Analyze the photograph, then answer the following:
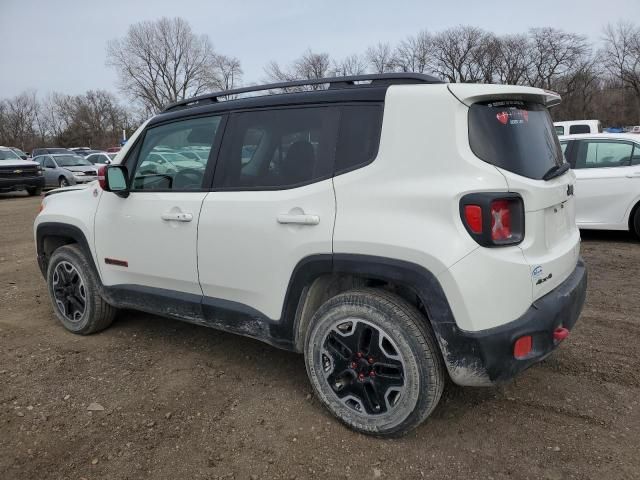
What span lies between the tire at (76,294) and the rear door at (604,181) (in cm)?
635

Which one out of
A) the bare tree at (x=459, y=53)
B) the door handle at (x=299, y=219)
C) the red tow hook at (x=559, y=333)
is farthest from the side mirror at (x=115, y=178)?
the bare tree at (x=459, y=53)

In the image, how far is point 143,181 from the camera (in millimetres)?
3594

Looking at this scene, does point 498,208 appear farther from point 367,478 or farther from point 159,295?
point 159,295

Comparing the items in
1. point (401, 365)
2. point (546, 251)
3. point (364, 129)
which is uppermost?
point (364, 129)

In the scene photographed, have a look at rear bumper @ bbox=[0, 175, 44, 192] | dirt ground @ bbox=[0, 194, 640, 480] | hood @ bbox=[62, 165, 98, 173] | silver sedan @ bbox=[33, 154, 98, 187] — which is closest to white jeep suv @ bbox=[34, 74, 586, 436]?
dirt ground @ bbox=[0, 194, 640, 480]

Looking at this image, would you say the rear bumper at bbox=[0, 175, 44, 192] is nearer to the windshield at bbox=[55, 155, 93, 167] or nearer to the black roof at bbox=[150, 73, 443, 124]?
the windshield at bbox=[55, 155, 93, 167]

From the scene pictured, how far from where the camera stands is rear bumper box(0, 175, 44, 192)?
16906 mm

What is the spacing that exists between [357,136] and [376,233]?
0.55m

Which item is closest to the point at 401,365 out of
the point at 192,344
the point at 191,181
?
the point at 191,181

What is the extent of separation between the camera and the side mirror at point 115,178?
352 centimetres

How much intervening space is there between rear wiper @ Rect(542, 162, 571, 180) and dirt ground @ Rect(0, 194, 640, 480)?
1315 mm

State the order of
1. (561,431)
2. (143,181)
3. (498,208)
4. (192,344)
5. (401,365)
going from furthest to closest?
(192,344), (143,181), (561,431), (401,365), (498,208)

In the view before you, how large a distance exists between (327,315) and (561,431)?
1377mm

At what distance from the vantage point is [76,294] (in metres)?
4.16
